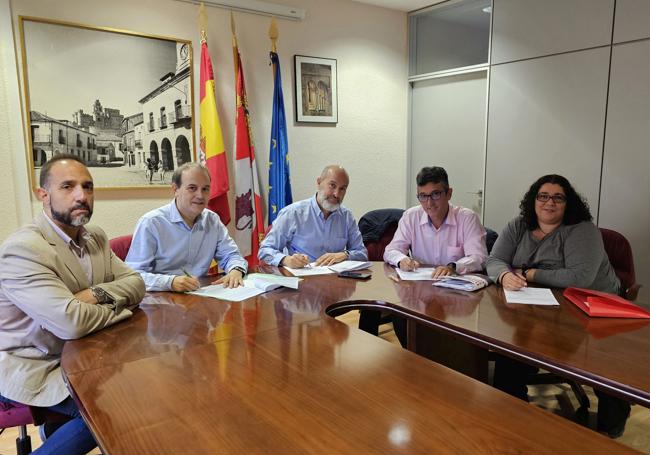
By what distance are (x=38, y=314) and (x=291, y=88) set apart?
302 centimetres

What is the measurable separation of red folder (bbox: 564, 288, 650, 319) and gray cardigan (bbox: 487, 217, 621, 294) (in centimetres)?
26

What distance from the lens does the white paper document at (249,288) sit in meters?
1.90

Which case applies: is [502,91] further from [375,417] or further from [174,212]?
[375,417]

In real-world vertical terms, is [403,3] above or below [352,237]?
Result: above

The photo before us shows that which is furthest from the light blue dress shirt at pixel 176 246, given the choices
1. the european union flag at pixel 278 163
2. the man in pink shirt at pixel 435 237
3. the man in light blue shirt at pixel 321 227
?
the european union flag at pixel 278 163

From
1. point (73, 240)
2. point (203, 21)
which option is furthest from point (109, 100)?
point (73, 240)

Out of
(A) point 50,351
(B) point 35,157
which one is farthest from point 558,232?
(B) point 35,157

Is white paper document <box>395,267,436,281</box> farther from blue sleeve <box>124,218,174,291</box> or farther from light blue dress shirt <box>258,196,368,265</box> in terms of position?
blue sleeve <box>124,218,174,291</box>

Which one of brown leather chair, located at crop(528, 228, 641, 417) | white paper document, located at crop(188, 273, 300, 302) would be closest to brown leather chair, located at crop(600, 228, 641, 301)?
brown leather chair, located at crop(528, 228, 641, 417)

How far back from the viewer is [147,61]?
129 inches

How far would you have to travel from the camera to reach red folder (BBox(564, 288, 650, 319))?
157 centimetres

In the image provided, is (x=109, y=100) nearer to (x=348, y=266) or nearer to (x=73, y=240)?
(x=73, y=240)

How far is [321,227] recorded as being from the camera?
2.85 meters

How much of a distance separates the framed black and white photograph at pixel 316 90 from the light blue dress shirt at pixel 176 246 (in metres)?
1.95
